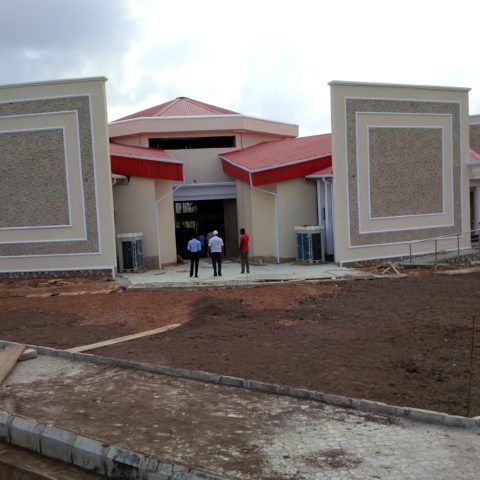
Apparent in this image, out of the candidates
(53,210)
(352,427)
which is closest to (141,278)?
(53,210)

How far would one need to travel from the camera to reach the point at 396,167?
2128cm

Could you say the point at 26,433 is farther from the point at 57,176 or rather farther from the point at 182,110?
the point at 182,110

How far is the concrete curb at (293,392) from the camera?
6.30m

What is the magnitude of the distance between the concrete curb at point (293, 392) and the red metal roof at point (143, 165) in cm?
1226

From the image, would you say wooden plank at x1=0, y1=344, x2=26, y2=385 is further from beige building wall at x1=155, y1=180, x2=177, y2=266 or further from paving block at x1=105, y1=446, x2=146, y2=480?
beige building wall at x1=155, y1=180, x2=177, y2=266

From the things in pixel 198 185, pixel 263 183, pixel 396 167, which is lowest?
pixel 263 183

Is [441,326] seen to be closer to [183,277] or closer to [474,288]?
[474,288]

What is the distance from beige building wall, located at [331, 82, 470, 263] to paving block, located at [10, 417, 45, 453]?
14975 mm

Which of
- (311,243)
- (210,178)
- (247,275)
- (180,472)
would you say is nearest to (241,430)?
(180,472)

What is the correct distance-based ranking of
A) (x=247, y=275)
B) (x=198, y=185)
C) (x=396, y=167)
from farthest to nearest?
(x=198, y=185)
(x=396, y=167)
(x=247, y=275)

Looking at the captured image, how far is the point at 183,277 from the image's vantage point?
19594mm

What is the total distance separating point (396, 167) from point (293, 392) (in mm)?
15373

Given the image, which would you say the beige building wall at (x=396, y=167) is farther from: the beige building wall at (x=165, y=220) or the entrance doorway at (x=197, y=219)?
Result: the entrance doorway at (x=197, y=219)

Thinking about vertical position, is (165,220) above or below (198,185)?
below
